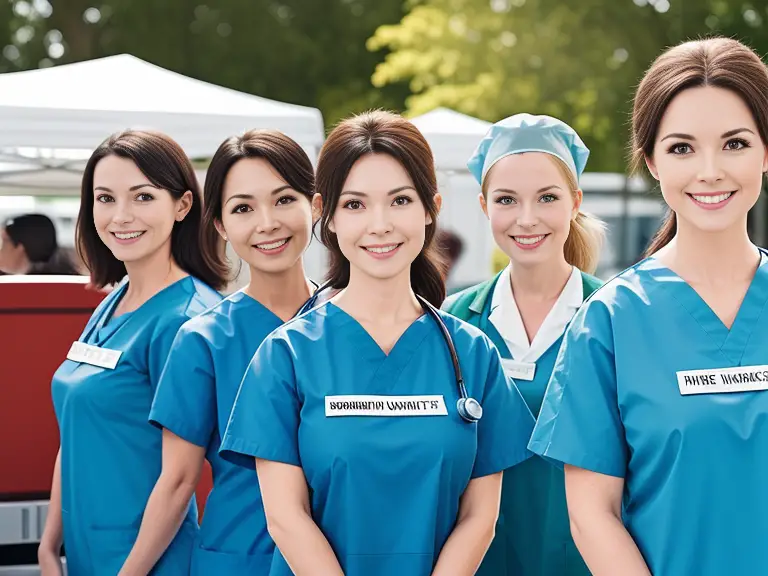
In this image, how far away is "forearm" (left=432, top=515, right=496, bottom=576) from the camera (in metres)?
2.12

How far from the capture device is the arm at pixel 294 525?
2070 mm

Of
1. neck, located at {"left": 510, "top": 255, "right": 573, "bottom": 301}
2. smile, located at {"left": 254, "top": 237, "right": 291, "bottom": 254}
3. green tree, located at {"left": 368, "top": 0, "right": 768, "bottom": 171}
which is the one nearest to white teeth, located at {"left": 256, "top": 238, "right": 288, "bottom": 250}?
smile, located at {"left": 254, "top": 237, "right": 291, "bottom": 254}

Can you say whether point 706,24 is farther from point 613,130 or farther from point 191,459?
point 191,459

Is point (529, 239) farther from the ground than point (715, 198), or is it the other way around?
point (529, 239)

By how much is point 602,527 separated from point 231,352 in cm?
107

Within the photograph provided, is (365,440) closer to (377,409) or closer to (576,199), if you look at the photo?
(377,409)

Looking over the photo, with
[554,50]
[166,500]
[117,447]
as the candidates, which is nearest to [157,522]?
[166,500]

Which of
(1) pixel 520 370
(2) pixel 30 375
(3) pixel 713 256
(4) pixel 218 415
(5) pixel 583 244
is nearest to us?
(3) pixel 713 256

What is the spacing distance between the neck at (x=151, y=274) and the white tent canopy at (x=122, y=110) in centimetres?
220

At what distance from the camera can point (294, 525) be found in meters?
2.07

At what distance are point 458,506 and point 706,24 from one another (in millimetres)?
9506

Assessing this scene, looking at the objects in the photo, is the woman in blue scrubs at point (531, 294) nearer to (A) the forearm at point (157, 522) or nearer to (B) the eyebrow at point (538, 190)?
(B) the eyebrow at point (538, 190)

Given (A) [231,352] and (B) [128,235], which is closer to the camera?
(A) [231,352]

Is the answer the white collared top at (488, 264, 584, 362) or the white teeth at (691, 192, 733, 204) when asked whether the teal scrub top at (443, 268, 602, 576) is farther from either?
the white teeth at (691, 192, 733, 204)
